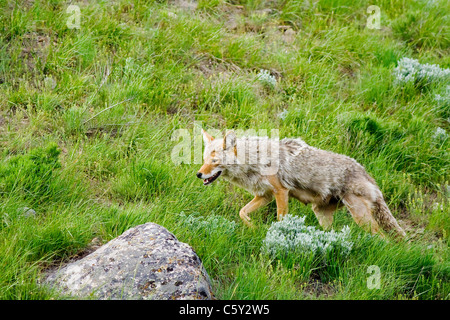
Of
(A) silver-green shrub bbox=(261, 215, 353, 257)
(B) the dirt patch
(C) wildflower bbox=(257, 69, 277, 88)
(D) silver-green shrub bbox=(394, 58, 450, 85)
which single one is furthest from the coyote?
(D) silver-green shrub bbox=(394, 58, 450, 85)

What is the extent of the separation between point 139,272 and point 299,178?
10.4 feet

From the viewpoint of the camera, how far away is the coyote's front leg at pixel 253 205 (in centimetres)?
693

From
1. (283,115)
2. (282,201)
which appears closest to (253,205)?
(282,201)

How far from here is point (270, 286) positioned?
17.0 ft

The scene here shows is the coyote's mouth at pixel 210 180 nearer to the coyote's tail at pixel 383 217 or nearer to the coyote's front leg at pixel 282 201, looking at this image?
the coyote's front leg at pixel 282 201

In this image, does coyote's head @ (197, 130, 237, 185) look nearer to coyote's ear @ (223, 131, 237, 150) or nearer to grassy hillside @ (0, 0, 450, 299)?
coyote's ear @ (223, 131, 237, 150)

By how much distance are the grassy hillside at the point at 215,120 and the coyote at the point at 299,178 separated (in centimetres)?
31

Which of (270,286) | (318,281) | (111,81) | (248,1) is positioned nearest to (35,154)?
(111,81)

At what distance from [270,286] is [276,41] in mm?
6576

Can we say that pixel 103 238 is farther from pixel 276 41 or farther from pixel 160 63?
pixel 276 41

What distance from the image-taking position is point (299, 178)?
723 centimetres

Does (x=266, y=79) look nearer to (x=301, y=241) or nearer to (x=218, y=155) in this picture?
(x=218, y=155)

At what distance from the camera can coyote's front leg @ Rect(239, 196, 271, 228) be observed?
273 inches

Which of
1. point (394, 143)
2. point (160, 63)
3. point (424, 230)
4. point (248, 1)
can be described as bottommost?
point (424, 230)
